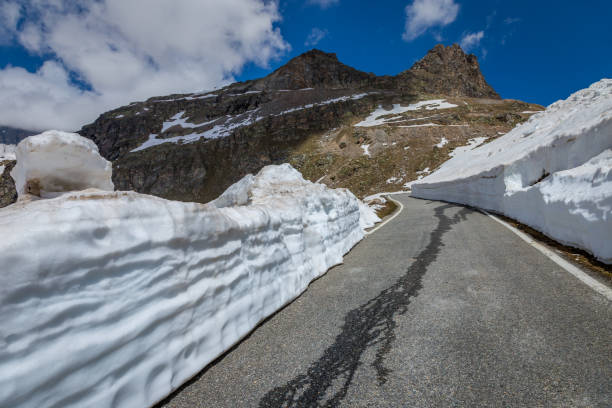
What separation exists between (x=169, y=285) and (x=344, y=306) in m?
2.19

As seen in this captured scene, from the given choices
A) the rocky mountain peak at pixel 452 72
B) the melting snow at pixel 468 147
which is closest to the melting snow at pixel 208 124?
the melting snow at pixel 468 147

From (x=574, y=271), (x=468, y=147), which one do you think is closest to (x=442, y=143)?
(x=468, y=147)

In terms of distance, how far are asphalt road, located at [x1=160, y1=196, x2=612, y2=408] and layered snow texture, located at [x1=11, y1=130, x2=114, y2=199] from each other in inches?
98.3

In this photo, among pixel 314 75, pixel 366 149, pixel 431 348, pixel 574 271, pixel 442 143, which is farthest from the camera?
pixel 314 75

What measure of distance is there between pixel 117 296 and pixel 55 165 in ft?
5.72

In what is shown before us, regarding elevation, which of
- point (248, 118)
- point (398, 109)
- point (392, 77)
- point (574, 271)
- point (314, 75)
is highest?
point (314, 75)

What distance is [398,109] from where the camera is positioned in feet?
258

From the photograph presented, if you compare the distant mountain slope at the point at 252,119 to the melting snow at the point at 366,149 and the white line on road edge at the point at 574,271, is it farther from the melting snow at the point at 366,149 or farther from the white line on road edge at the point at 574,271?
the white line on road edge at the point at 574,271

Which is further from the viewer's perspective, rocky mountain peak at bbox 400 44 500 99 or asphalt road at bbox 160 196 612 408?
rocky mountain peak at bbox 400 44 500 99

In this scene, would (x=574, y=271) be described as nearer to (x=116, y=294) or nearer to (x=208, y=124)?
(x=116, y=294)

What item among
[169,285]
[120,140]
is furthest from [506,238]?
[120,140]

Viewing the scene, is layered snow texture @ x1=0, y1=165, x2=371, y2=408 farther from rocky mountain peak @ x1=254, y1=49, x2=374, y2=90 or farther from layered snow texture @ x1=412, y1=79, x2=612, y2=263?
rocky mountain peak @ x1=254, y1=49, x2=374, y2=90

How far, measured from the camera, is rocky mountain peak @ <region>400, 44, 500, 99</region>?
112562 mm

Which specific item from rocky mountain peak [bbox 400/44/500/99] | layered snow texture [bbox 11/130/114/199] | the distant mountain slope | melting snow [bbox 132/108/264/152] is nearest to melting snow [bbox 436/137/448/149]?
the distant mountain slope
